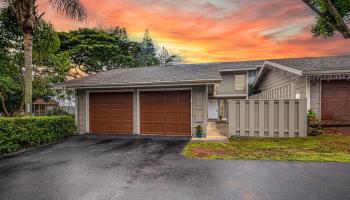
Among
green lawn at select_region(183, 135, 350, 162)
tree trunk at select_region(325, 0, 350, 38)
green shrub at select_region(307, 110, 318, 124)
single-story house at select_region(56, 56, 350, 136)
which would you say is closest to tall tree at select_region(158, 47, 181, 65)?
single-story house at select_region(56, 56, 350, 136)

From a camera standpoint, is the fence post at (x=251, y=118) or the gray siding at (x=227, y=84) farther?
the gray siding at (x=227, y=84)

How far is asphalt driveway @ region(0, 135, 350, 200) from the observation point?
11.9ft

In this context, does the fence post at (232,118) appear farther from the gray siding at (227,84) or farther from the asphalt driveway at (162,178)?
the gray siding at (227,84)

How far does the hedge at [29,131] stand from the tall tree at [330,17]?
490 inches

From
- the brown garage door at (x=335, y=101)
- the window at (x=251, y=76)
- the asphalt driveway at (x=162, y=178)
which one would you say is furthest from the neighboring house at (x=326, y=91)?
the window at (x=251, y=76)

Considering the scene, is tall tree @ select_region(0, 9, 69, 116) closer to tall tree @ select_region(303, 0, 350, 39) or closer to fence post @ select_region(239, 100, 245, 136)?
fence post @ select_region(239, 100, 245, 136)

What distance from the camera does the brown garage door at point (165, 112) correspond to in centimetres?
1004

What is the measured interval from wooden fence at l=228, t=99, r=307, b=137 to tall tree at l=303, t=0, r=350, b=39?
145 inches

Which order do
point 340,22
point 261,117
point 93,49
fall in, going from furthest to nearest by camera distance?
point 93,49, point 261,117, point 340,22

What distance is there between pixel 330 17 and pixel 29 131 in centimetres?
1561

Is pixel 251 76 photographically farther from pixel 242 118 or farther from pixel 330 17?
pixel 242 118

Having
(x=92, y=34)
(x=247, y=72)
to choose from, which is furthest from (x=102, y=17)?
(x=92, y=34)

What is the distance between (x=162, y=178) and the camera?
14.6ft

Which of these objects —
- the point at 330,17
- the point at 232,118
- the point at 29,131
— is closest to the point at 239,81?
the point at 330,17
